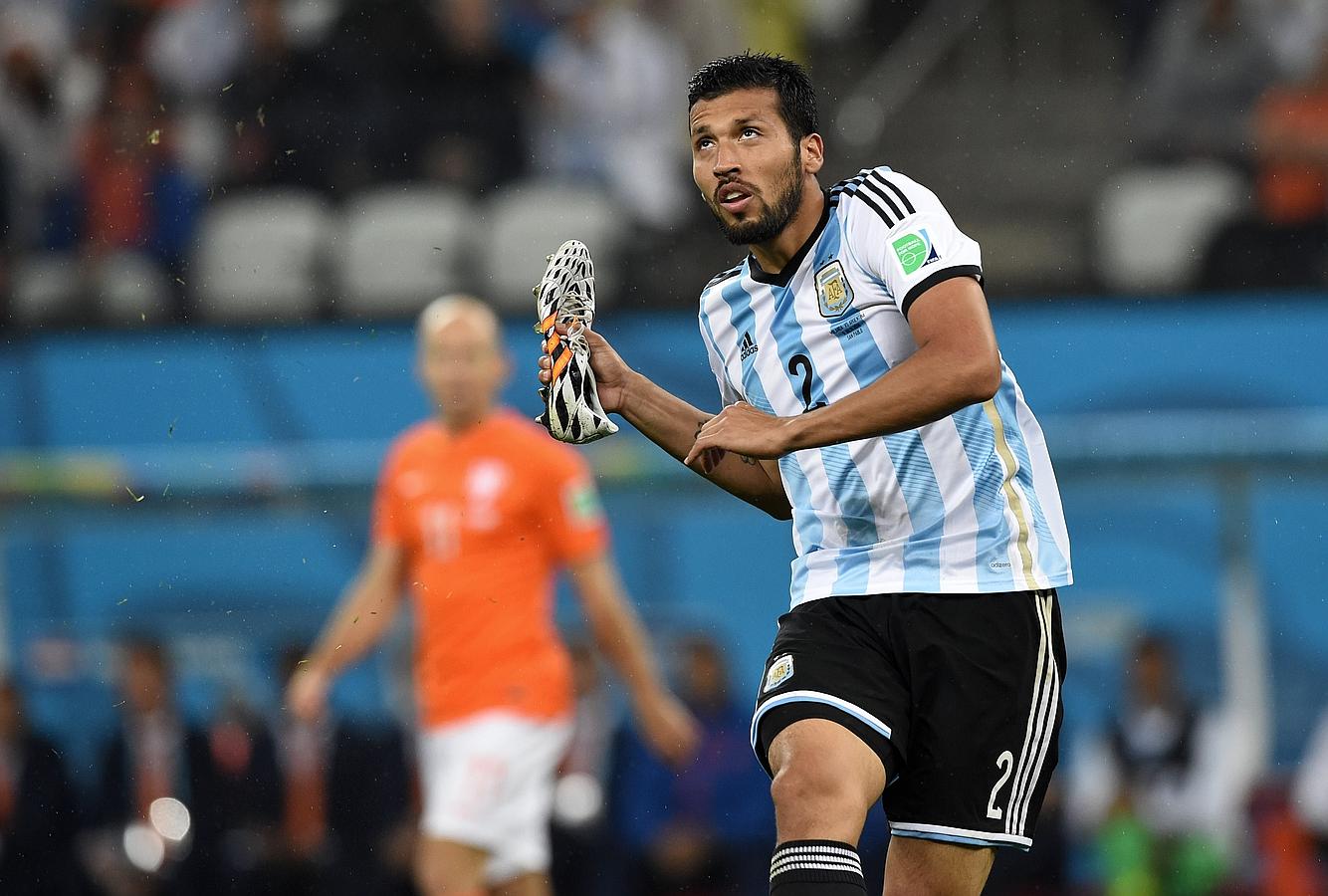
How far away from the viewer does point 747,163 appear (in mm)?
4016

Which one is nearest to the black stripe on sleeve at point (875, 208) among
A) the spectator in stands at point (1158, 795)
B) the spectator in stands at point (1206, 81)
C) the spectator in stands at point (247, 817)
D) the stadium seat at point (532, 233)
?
the spectator in stands at point (1158, 795)

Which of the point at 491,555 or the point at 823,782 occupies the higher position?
the point at 491,555

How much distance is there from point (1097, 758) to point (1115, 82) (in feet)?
12.0

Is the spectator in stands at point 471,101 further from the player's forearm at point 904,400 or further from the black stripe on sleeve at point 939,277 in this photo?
the player's forearm at point 904,400

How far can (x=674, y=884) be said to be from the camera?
777cm

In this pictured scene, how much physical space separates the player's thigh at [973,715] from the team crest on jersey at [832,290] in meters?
0.61

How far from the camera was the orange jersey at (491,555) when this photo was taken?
6504 mm

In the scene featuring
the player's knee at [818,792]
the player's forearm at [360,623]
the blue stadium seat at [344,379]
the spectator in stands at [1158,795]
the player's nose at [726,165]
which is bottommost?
the spectator in stands at [1158,795]

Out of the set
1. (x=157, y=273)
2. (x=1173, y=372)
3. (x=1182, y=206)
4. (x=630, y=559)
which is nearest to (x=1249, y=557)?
(x=1173, y=372)

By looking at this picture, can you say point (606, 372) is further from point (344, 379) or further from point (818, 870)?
point (344, 379)

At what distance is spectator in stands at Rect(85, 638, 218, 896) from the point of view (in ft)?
26.3

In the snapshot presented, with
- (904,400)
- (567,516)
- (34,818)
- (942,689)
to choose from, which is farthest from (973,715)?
(34,818)

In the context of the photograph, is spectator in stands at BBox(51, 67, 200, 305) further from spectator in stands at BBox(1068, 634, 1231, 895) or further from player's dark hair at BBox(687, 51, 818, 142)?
player's dark hair at BBox(687, 51, 818, 142)

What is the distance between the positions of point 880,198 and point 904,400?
0.54 m
